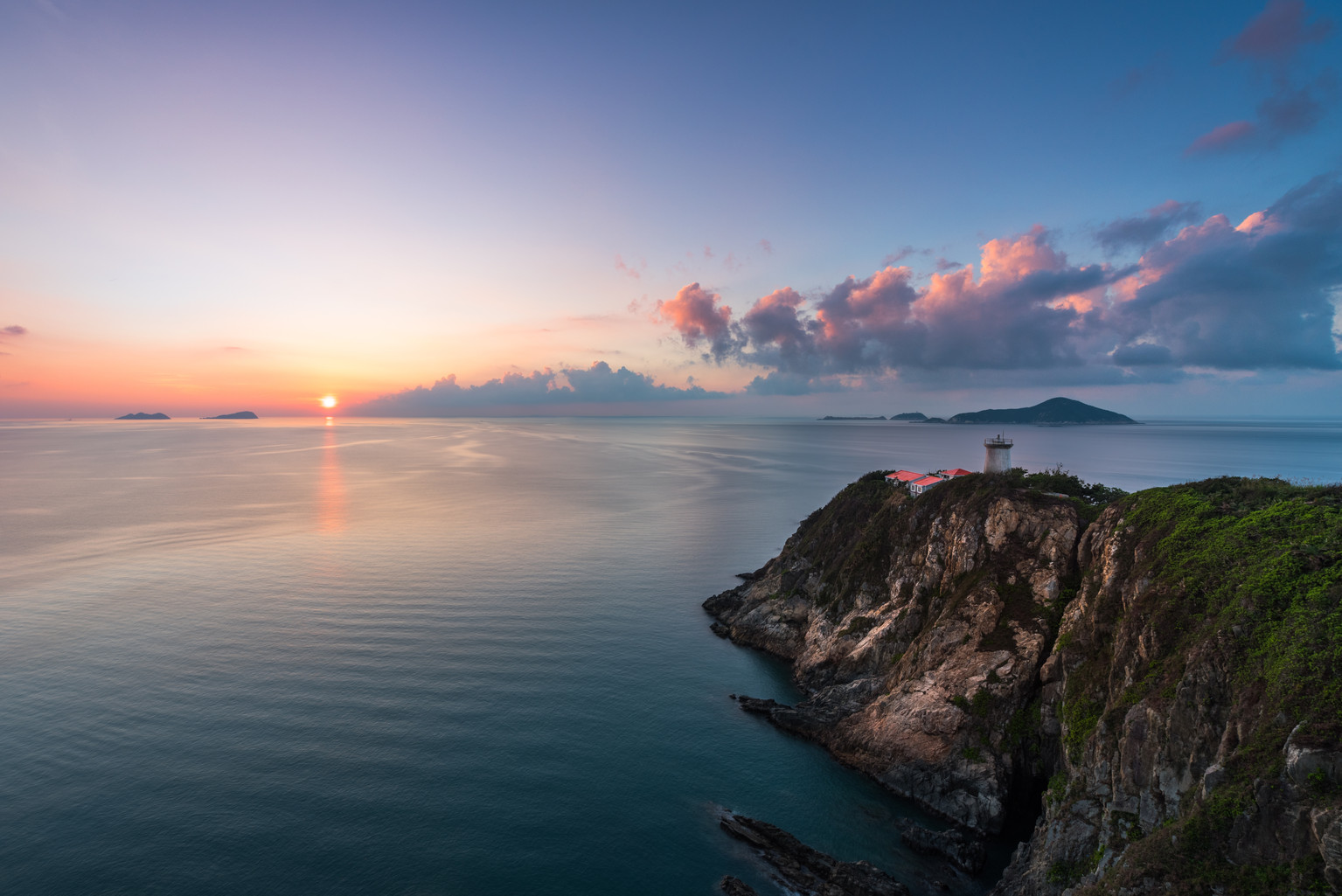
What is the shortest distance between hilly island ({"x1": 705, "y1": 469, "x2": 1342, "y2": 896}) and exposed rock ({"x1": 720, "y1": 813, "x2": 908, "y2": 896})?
0.10 m

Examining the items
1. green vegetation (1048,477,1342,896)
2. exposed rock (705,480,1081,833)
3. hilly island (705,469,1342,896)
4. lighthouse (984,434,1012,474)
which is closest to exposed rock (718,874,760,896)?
hilly island (705,469,1342,896)

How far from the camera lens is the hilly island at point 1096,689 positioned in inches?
740

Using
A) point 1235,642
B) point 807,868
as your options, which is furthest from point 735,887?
point 1235,642

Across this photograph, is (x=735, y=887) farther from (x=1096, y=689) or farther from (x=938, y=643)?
(x=938, y=643)

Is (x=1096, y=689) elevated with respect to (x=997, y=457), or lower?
lower

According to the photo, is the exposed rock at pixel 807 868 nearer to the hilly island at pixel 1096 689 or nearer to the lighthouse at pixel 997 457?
the hilly island at pixel 1096 689

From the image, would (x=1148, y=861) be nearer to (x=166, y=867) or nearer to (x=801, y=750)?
(x=801, y=750)

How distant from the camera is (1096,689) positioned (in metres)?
29.7

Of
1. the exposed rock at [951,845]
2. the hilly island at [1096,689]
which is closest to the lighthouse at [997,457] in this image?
the hilly island at [1096,689]

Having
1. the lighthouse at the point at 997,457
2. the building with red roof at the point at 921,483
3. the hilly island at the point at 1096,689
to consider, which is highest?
the lighthouse at the point at 997,457

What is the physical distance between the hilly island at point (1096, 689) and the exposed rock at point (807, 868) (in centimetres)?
10

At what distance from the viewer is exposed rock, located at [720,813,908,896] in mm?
26750

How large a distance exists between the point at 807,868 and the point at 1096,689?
17771mm

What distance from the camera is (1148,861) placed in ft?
65.3
